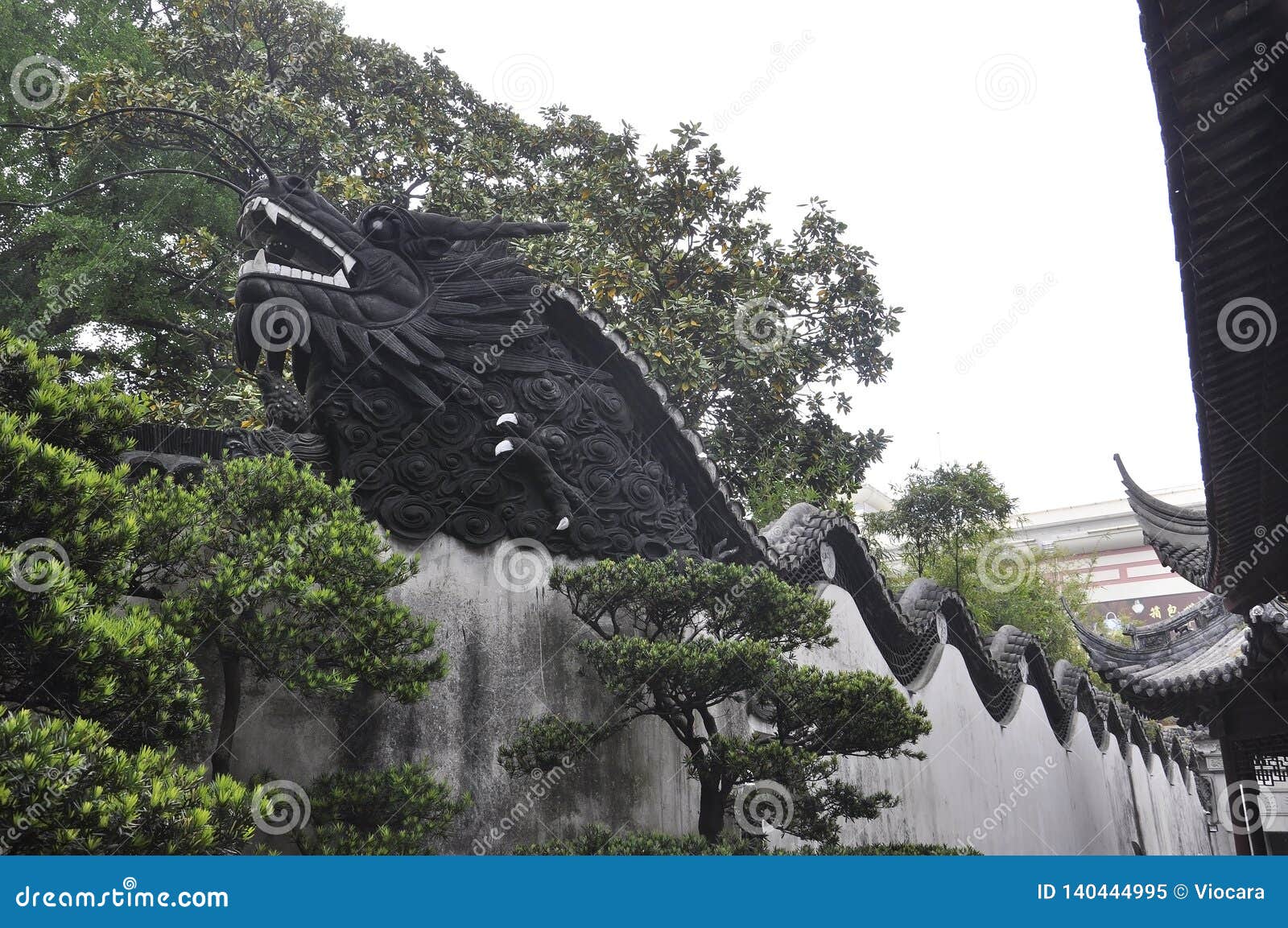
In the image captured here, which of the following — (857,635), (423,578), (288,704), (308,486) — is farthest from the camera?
(857,635)

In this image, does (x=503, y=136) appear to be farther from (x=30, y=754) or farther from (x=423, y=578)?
(x=30, y=754)

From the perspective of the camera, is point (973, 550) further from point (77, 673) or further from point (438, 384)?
point (77, 673)

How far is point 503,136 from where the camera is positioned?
1415cm

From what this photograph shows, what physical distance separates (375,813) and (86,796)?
1729mm

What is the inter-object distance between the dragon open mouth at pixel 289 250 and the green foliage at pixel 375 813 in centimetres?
259

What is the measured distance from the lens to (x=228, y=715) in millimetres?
3996

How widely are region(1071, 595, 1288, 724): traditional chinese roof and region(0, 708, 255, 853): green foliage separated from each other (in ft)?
30.6

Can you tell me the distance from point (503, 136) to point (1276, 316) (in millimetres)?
11708

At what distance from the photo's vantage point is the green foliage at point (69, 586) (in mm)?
2760

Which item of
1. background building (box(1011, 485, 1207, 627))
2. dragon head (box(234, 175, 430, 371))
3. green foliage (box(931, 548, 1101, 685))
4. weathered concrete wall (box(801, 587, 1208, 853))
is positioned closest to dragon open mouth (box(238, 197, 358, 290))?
dragon head (box(234, 175, 430, 371))

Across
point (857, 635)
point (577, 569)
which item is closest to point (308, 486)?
point (577, 569)

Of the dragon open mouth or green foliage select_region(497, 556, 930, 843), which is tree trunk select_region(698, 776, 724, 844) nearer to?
green foliage select_region(497, 556, 930, 843)

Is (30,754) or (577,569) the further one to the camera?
(577,569)

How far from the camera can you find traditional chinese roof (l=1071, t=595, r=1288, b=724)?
9.56 m
